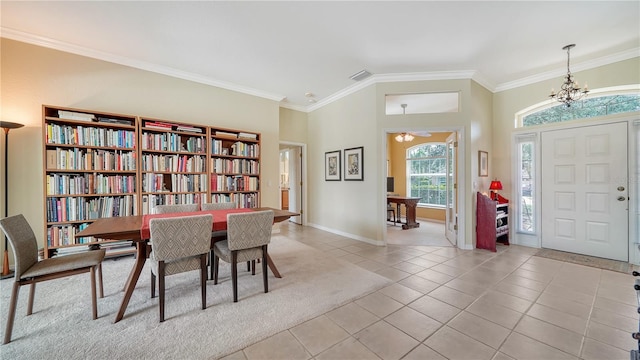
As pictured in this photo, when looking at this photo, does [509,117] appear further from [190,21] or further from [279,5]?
[190,21]

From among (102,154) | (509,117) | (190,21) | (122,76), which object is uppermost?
(190,21)

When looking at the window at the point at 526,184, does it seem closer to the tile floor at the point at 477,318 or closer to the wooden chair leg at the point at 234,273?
the tile floor at the point at 477,318

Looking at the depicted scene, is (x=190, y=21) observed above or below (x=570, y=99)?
above

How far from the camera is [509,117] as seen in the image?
4402 millimetres

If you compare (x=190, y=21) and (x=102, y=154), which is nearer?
(x=190, y=21)

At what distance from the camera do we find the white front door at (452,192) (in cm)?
418

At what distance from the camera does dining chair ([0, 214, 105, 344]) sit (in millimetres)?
1753

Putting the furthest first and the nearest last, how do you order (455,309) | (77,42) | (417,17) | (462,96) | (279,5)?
(462,96) < (77,42) < (417,17) < (279,5) < (455,309)

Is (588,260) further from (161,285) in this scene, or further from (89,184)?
(89,184)

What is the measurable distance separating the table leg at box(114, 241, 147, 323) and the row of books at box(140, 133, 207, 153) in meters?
1.90

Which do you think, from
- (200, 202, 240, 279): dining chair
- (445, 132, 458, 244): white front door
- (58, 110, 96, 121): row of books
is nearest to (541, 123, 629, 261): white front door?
(445, 132, 458, 244): white front door

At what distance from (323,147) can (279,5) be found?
3278 millimetres

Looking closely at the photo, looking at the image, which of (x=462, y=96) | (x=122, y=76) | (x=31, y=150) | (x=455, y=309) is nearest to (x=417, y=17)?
(x=462, y=96)

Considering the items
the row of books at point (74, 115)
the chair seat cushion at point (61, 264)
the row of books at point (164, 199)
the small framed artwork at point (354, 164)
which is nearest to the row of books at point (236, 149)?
the row of books at point (164, 199)
